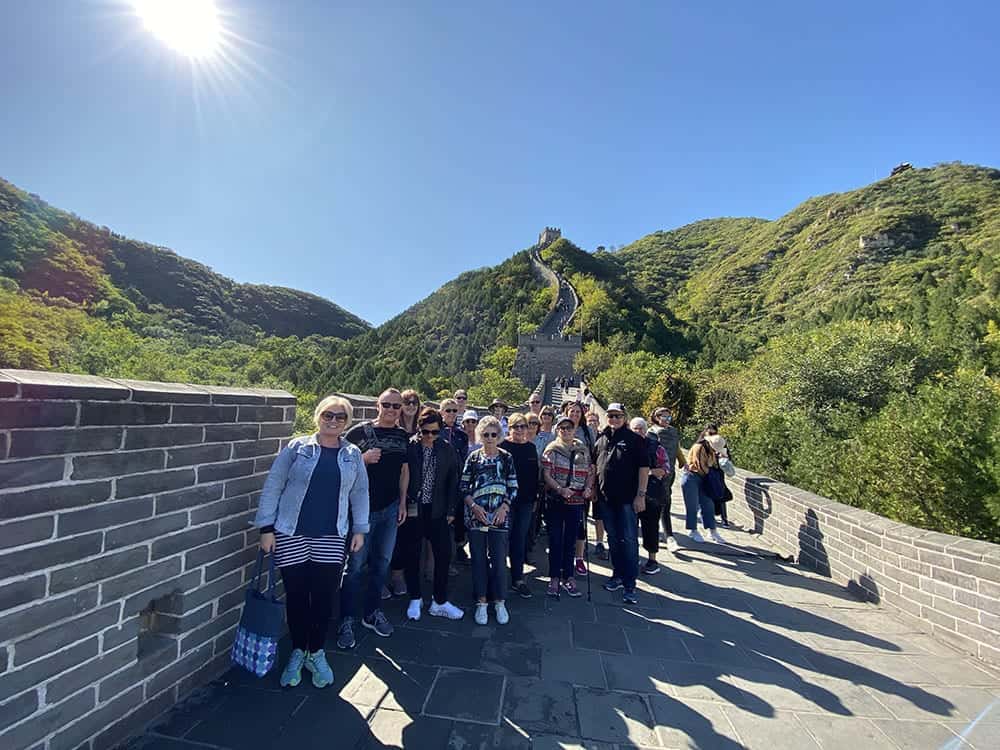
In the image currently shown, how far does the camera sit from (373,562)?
3551 millimetres

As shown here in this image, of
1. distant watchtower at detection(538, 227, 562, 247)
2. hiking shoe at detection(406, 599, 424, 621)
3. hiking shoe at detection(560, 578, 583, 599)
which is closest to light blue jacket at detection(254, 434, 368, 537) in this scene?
hiking shoe at detection(406, 599, 424, 621)

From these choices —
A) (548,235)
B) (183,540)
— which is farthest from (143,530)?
(548,235)

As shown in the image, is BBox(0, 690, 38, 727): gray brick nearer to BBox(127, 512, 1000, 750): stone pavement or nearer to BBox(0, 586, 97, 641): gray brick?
BBox(0, 586, 97, 641): gray brick

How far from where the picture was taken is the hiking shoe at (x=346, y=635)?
10.3 ft

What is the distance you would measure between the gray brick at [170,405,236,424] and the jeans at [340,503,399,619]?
1184mm

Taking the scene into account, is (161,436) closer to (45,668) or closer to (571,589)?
(45,668)

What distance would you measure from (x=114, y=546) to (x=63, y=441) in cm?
56

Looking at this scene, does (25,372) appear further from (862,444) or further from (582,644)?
(862,444)

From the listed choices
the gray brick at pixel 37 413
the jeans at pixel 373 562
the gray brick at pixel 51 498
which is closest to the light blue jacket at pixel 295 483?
the jeans at pixel 373 562

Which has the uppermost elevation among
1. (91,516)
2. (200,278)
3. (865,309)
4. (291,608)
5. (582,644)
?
(200,278)

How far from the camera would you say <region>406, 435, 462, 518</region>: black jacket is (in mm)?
3760

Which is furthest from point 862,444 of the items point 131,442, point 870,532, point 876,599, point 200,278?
point 200,278

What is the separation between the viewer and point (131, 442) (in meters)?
2.19

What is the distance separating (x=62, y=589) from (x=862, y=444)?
305 inches
